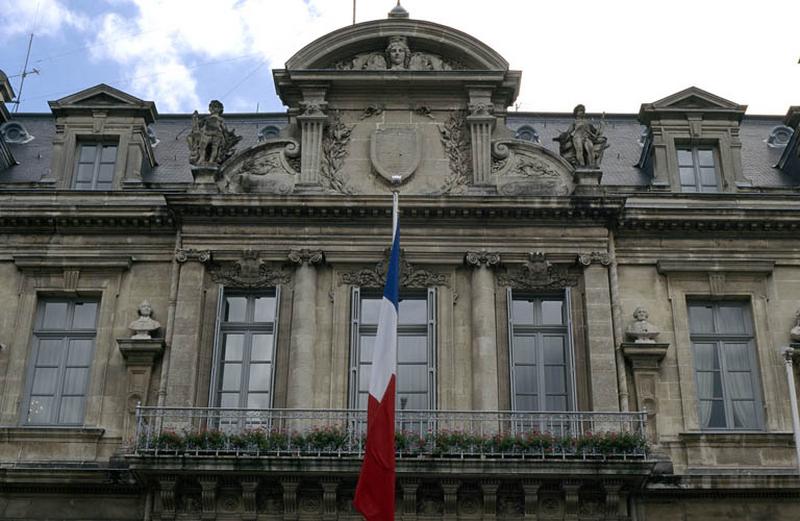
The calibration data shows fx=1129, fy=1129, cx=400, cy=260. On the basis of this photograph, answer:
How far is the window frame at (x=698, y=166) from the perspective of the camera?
21.9 m

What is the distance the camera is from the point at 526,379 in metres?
19.8

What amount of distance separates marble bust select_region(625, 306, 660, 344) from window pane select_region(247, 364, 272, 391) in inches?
250

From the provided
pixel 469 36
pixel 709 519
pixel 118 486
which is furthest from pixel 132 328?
pixel 709 519

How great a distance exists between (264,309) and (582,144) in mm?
6691

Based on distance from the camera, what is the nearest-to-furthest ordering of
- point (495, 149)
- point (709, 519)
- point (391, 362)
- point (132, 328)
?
point (391, 362)
point (709, 519)
point (132, 328)
point (495, 149)

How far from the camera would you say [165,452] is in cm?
1783

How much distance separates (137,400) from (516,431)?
6453 mm

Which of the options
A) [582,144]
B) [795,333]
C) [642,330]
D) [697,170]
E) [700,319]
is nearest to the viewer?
[642,330]

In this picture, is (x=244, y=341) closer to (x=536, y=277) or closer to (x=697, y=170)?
(x=536, y=277)

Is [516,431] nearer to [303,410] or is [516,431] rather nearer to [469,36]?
[303,410]

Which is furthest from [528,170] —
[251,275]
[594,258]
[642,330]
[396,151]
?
[251,275]

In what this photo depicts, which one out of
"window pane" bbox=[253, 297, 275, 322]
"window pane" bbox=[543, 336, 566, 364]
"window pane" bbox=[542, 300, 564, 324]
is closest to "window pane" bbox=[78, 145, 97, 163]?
"window pane" bbox=[253, 297, 275, 322]

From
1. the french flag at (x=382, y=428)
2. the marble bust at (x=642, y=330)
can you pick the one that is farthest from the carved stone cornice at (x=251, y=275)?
the marble bust at (x=642, y=330)

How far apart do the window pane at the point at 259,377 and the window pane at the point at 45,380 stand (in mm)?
3514
